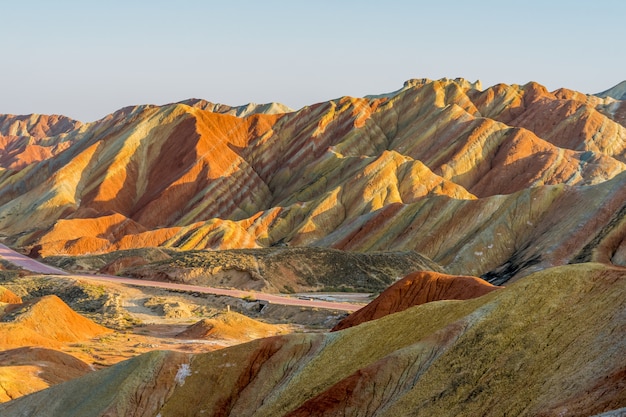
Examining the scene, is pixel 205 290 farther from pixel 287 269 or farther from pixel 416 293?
pixel 416 293

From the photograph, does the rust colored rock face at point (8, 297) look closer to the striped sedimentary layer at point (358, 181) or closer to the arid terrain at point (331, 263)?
the arid terrain at point (331, 263)

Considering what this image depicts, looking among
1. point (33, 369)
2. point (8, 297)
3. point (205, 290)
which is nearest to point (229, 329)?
point (33, 369)

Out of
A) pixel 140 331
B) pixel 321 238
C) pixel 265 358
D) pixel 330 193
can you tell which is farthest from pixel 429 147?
pixel 265 358

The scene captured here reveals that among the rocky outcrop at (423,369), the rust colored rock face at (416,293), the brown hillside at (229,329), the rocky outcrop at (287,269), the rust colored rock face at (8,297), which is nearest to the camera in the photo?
the rocky outcrop at (423,369)

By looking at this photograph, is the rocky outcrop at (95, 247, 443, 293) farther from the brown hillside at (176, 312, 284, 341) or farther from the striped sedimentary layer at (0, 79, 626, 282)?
the brown hillside at (176, 312, 284, 341)

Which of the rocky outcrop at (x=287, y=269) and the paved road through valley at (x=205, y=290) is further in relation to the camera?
the rocky outcrop at (x=287, y=269)

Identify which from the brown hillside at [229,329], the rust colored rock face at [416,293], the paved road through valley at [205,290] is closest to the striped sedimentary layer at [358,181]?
the paved road through valley at [205,290]

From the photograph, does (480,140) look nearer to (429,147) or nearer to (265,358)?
(429,147)
